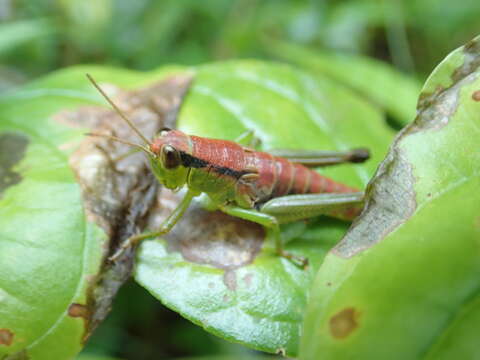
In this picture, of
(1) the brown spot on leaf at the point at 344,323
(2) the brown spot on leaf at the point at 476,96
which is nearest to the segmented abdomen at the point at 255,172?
(2) the brown spot on leaf at the point at 476,96

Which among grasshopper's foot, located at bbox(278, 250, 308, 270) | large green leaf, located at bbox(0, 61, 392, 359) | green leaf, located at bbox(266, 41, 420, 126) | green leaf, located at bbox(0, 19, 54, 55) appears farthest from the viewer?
green leaf, located at bbox(266, 41, 420, 126)

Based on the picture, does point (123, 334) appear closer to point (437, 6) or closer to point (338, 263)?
point (338, 263)

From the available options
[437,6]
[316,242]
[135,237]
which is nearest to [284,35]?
[437,6]

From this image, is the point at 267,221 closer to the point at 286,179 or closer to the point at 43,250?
the point at 286,179

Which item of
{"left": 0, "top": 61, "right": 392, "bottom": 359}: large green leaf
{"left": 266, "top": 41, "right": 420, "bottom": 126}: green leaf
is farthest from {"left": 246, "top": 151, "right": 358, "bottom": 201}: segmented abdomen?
{"left": 266, "top": 41, "right": 420, "bottom": 126}: green leaf

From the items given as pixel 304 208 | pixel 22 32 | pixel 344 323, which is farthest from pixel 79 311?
pixel 22 32

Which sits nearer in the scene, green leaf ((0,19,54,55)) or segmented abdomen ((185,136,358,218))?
segmented abdomen ((185,136,358,218))

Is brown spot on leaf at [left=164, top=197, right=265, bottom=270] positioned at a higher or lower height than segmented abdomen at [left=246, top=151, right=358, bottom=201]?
lower

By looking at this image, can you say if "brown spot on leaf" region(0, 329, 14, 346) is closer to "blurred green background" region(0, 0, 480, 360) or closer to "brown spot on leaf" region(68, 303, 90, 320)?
"brown spot on leaf" region(68, 303, 90, 320)
